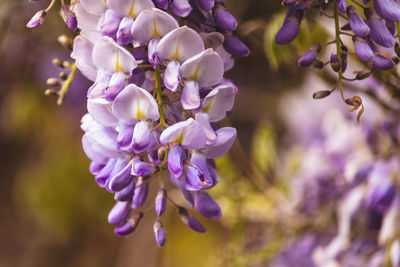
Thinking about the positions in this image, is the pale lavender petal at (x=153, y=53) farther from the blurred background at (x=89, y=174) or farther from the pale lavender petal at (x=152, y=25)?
the blurred background at (x=89, y=174)

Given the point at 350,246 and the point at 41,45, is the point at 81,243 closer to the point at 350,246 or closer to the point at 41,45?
Answer: the point at 41,45

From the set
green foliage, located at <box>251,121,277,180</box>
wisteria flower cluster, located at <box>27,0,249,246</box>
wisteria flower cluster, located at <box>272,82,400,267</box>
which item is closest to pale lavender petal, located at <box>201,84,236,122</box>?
wisteria flower cluster, located at <box>27,0,249,246</box>

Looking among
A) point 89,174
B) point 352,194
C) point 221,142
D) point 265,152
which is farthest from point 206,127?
point 89,174

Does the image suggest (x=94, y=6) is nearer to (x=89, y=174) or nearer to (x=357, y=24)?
(x=357, y=24)

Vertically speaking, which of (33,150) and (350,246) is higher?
(350,246)

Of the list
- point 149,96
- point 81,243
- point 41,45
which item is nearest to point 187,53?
point 149,96

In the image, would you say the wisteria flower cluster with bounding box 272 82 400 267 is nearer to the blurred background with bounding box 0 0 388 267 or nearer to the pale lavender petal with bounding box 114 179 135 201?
the blurred background with bounding box 0 0 388 267

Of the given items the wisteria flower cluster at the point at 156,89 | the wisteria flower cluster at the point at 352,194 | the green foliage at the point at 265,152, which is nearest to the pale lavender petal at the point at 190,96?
the wisteria flower cluster at the point at 156,89
